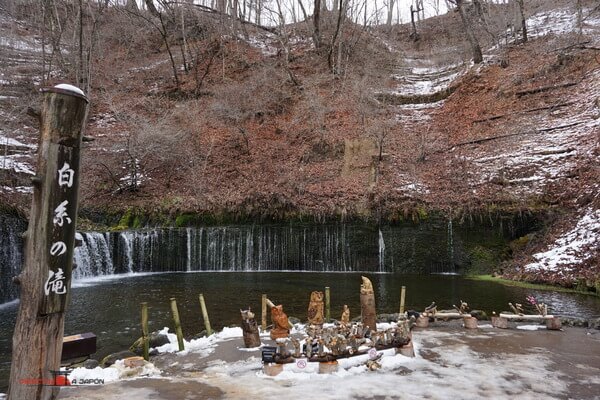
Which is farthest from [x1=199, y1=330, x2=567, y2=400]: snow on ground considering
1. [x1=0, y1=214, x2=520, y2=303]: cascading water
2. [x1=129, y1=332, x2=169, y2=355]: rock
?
[x1=0, y1=214, x2=520, y2=303]: cascading water

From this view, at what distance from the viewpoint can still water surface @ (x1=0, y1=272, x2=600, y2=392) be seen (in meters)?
9.41

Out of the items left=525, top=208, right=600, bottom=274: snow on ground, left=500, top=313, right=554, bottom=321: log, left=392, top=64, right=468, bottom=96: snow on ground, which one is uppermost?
left=392, top=64, right=468, bottom=96: snow on ground

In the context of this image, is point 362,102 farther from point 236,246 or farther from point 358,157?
point 236,246

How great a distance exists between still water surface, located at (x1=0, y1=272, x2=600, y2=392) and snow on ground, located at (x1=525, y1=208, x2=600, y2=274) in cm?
187

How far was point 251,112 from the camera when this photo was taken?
92.4 feet

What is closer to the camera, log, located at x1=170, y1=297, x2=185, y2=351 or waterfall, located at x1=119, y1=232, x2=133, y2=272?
log, located at x1=170, y1=297, x2=185, y2=351

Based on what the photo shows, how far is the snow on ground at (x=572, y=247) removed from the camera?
13.8m

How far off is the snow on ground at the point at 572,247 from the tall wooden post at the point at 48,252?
570 inches

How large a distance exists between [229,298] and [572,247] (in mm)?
11334

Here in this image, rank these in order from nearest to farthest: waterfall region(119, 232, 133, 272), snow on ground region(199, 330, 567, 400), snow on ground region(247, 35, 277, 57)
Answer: snow on ground region(199, 330, 567, 400) < waterfall region(119, 232, 133, 272) < snow on ground region(247, 35, 277, 57)

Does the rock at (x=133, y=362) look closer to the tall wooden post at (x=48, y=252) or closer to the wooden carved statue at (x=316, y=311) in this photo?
the tall wooden post at (x=48, y=252)

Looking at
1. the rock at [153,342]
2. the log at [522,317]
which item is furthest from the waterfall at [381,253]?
the rock at [153,342]

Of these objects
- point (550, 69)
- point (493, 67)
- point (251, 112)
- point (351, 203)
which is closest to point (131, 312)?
point (351, 203)

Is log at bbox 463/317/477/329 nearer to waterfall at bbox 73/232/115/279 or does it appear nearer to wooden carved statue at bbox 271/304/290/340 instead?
wooden carved statue at bbox 271/304/290/340
